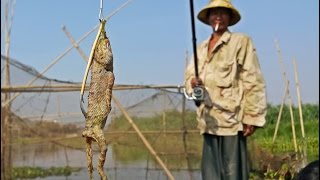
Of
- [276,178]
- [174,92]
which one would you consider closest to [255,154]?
[276,178]

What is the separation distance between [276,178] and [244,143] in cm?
243

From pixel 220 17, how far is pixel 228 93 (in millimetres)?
420

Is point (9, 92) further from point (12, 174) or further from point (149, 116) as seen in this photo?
point (149, 116)

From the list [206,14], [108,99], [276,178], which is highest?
[206,14]

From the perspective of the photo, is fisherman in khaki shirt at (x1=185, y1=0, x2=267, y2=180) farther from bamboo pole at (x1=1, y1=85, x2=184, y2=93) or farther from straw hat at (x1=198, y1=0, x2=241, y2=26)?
bamboo pole at (x1=1, y1=85, x2=184, y2=93)

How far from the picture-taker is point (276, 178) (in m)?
5.73

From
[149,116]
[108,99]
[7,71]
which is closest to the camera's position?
[108,99]

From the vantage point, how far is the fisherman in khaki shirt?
3.33 metres

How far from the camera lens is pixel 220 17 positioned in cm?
337

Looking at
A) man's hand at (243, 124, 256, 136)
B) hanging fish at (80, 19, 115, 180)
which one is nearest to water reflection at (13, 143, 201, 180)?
man's hand at (243, 124, 256, 136)

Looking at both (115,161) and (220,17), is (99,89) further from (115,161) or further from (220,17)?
(115,161)

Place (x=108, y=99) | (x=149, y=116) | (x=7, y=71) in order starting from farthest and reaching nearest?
(x=149, y=116) → (x=7, y=71) → (x=108, y=99)

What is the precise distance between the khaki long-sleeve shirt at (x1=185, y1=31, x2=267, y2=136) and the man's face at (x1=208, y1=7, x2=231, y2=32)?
5 centimetres

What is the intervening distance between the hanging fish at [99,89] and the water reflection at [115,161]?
3625mm
